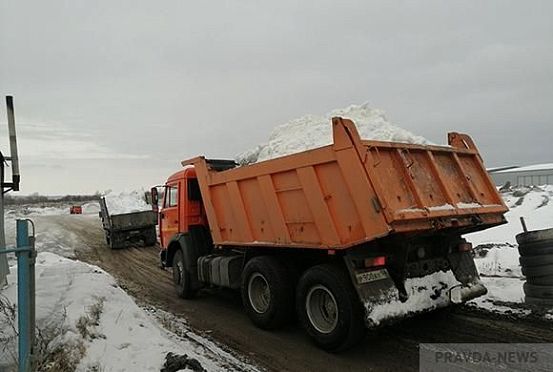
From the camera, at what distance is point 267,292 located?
7109 millimetres

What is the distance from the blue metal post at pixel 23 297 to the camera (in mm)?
3668

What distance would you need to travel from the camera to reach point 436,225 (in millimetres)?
5539

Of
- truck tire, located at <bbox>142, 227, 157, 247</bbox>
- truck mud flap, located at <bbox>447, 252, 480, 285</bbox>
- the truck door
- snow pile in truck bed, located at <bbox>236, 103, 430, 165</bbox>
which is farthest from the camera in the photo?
truck tire, located at <bbox>142, 227, 157, 247</bbox>

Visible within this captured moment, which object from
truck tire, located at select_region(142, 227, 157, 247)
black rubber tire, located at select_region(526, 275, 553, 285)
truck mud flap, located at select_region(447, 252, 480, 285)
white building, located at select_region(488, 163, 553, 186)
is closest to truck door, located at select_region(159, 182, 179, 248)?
truck mud flap, located at select_region(447, 252, 480, 285)

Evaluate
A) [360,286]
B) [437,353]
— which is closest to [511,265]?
[437,353]

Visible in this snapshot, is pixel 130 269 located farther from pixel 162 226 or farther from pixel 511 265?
pixel 511 265

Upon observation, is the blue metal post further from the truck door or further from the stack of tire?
the stack of tire

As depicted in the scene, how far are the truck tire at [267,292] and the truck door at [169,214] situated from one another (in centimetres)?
294

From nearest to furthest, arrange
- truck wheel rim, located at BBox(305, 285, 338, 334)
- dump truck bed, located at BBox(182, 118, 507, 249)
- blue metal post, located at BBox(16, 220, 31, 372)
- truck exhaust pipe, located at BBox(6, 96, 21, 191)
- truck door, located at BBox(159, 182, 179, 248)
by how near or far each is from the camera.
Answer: blue metal post, located at BBox(16, 220, 31, 372), dump truck bed, located at BBox(182, 118, 507, 249), truck wheel rim, located at BBox(305, 285, 338, 334), truck exhaust pipe, located at BBox(6, 96, 21, 191), truck door, located at BBox(159, 182, 179, 248)

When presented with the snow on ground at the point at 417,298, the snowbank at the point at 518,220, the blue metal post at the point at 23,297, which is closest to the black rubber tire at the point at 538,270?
the snow on ground at the point at 417,298

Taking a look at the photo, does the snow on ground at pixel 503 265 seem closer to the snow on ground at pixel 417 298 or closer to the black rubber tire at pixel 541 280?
the black rubber tire at pixel 541 280

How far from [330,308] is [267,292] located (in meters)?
1.36

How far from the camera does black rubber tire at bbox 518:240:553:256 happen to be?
6.73 m

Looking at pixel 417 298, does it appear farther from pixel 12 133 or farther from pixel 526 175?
pixel 526 175
